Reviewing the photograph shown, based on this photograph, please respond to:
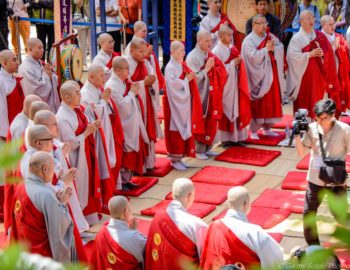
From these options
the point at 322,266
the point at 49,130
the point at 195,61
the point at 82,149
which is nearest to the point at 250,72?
the point at 195,61

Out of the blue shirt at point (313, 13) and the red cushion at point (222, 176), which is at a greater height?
the blue shirt at point (313, 13)

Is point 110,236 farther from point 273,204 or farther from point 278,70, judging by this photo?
point 278,70

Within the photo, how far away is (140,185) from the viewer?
25.9 ft

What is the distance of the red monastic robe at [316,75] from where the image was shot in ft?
30.7

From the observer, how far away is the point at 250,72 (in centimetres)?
929

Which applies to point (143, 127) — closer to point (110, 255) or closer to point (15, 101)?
point (15, 101)

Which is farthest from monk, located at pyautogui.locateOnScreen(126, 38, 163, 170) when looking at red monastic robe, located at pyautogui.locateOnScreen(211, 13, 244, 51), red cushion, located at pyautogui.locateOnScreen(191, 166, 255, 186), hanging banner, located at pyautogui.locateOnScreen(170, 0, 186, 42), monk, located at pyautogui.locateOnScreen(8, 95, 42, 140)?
hanging banner, located at pyautogui.locateOnScreen(170, 0, 186, 42)

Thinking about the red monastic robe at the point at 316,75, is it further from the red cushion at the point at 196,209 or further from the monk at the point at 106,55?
the red cushion at the point at 196,209

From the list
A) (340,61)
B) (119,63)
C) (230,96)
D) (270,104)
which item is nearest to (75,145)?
(119,63)

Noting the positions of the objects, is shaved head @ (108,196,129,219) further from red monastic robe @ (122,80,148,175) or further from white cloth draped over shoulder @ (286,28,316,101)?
white cloth draped over shoulder @ (286,28,316,101)

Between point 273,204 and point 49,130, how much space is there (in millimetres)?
2818

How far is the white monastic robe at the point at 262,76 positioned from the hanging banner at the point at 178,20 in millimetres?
2526

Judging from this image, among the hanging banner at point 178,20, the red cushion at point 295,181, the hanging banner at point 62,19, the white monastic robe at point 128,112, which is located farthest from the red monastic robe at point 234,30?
the white monastic robe at point 128,112

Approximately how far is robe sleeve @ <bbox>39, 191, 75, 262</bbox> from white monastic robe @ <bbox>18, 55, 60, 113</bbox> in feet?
11.3
